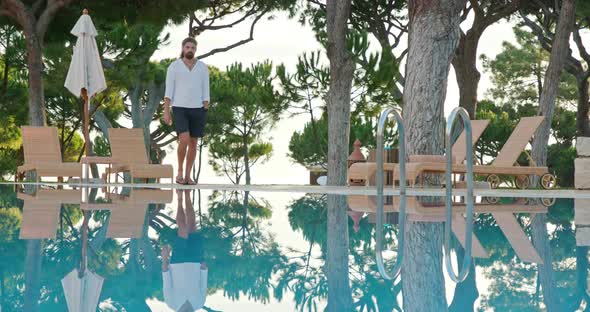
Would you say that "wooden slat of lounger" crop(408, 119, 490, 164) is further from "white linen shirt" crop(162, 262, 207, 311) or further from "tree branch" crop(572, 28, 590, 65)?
"tree branch" crop(572, 28, 590, 65)

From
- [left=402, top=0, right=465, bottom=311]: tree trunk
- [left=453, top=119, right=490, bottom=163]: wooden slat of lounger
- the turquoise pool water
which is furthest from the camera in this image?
[left=453, top=119, right=490, bottom=163]: wooden slat of lounger

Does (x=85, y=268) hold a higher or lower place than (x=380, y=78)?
lower

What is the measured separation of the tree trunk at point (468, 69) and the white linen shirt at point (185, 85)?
33.9 ft

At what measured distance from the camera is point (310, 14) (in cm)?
2219

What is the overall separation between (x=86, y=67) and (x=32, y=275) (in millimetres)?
10495

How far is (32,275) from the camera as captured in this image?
2.98m

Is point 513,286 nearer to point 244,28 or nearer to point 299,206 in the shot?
point 299,206

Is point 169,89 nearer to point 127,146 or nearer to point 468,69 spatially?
point 127,146

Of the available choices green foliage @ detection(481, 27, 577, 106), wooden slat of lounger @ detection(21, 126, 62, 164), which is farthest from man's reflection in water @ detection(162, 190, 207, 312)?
green foliage @ detection(481, 27, 577, 106)

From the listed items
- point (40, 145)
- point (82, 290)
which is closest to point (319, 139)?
point (40, 145)

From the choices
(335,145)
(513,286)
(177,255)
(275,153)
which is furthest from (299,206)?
(275,153)

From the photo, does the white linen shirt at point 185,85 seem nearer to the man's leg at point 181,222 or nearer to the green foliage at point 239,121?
the man's leg at point 181,222

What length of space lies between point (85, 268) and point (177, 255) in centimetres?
48

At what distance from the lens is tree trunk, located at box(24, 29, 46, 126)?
15.0 metres
